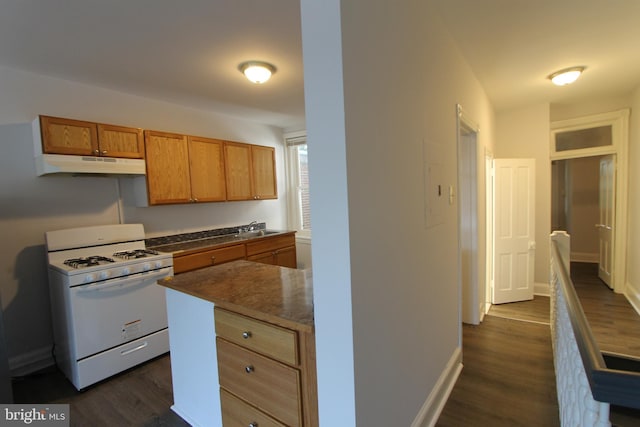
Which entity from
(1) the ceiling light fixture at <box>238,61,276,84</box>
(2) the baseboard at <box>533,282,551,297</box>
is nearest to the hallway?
(2) the baseboard at <box>533,282,551,297</box>

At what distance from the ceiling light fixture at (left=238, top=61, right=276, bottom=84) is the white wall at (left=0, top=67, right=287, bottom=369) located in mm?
1519

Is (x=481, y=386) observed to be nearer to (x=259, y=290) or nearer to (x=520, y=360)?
(x=520, y=360)

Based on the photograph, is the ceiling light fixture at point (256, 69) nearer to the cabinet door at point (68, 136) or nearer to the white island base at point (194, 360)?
the cabinet door at point (68, 136)

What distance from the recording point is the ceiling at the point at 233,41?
1.80 meters

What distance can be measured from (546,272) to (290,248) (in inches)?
144

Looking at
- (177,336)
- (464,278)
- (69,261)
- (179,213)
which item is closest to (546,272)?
(464,278)

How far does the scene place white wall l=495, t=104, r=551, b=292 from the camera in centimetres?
405

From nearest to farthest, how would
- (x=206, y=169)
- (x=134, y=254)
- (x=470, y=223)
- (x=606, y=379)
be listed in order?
(x=606, y=379), (x=134, y=254), (x=470, y=223), (x=206, y=169)

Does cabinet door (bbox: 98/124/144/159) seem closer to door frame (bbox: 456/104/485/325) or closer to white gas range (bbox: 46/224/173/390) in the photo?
white gas range (bbox: 46/224/173/390)

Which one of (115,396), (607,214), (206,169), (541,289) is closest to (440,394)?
(115,396)

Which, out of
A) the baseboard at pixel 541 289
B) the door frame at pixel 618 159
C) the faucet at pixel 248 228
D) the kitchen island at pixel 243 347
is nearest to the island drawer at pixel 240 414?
the kitchen island at pixel 243 347

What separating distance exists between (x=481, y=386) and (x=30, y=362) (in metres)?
3.74

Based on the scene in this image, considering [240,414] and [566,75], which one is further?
[566,75]

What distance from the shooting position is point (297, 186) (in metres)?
5.20
